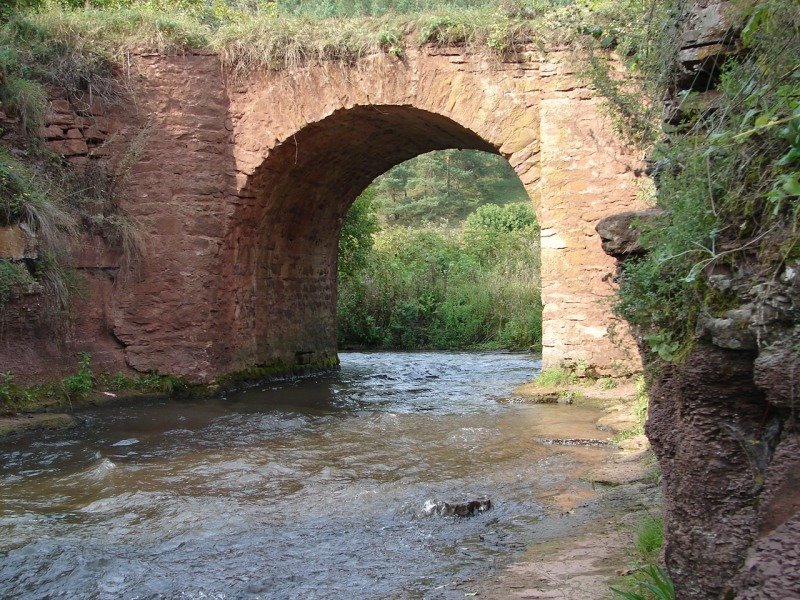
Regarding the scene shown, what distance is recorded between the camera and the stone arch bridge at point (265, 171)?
8750 mm

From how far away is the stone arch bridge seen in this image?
875 cm

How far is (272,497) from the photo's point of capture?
5305mm

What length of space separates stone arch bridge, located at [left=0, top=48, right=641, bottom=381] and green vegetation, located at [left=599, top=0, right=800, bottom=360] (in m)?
5.68

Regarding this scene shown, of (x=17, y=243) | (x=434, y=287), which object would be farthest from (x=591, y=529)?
(x=434, y=287)

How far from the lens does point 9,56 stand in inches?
Result: 344

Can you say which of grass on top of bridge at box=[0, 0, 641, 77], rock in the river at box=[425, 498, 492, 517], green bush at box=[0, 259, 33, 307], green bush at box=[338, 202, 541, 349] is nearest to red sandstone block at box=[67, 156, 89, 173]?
grass on top of bridge at box=[0, 0, 641, 77]

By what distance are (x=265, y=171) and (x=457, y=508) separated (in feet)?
19.7

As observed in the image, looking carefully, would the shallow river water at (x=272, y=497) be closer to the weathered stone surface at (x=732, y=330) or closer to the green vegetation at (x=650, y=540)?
the green vegetation at (x=650, y=540)

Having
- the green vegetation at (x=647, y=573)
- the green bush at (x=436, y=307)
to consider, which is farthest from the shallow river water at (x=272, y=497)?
the green bush at (x=436, y=307)

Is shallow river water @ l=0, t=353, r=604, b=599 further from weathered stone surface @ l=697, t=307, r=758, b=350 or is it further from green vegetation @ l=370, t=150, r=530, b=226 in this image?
green vegetation @ l=370, t=150, r=530, b=226

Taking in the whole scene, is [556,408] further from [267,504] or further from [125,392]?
[125,392]

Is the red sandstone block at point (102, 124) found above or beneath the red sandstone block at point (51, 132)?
above

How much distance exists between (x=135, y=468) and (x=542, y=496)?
298cm

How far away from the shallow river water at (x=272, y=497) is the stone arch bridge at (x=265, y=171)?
3.12 feet
